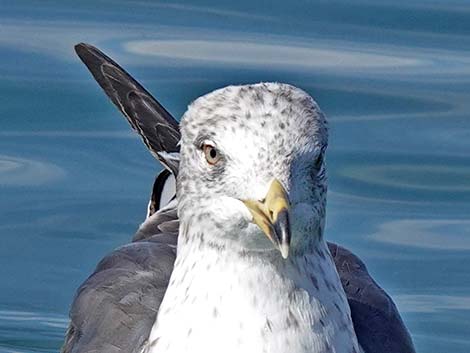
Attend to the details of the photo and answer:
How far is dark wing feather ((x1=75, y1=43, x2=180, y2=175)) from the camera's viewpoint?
305 inches

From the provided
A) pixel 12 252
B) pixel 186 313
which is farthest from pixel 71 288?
pixel 186 313

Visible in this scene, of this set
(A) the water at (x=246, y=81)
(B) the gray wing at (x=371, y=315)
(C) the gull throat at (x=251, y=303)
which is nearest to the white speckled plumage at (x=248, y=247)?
(C) the gull throat at (x=251, y=303)

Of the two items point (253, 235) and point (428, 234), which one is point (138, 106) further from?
point (253, 235)

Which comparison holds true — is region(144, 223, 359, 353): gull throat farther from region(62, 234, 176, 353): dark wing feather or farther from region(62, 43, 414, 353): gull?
region(62, 234, 176, 353): dark wing feather

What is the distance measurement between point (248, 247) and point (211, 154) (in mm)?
310

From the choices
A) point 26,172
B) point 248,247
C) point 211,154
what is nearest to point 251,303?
point 248,247

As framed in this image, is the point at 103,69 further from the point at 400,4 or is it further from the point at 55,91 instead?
the point at 400,4

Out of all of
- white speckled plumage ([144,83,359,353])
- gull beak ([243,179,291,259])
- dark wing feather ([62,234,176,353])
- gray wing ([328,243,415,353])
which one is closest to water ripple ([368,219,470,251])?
gray wing ([328,243,415,353])

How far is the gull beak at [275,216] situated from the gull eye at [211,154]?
0.88 feet

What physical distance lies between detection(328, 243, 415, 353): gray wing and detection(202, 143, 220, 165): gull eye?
1.20m

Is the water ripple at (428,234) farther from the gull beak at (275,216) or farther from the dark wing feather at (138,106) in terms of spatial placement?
the gull beak at (275,216)

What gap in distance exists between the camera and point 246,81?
9.87 metres

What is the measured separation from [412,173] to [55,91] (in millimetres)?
1968

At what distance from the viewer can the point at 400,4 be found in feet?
35.7
